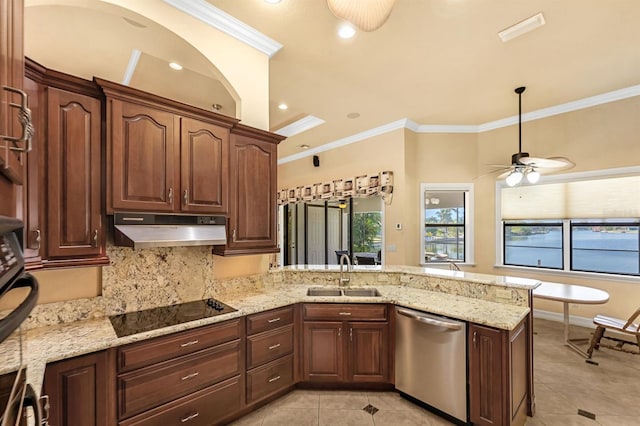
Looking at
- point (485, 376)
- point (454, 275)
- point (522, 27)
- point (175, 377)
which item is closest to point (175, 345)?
point (175, 377)

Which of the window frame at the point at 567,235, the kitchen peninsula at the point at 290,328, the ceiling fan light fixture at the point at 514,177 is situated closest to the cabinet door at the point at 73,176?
the kitchen peninsula at the point at 290,328

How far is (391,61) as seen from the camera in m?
3.21

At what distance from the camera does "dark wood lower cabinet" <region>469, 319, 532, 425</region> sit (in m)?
2.01

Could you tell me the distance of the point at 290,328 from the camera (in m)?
2.62

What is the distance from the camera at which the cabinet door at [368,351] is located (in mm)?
2658

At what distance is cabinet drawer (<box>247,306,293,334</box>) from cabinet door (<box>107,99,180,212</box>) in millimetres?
1103

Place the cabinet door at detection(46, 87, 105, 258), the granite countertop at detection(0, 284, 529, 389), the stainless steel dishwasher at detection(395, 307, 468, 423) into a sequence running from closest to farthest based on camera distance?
1. the granite countertop at detection(0, 284, 529, 389)
2. the cabinet door at detection(46, 87, 105, 258)
3. the stainless steel dishwasher at detection(395, 307, 468, 423)

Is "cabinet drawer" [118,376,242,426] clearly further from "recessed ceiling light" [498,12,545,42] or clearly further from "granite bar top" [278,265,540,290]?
"recessed ceiling light" [498,12,545,42]

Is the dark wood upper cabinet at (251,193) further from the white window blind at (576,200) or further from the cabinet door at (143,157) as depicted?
the white window blind at (576,200)

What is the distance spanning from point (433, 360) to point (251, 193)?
2.12 meters

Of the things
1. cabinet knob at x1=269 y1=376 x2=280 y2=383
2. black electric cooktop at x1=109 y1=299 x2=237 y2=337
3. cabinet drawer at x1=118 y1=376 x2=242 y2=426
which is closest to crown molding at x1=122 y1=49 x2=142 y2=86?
black electric cooktop at x1=109 y1=299 x2=237 y2=337

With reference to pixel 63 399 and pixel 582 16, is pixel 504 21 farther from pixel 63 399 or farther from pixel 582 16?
pixel 63 399

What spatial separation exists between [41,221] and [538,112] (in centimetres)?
619

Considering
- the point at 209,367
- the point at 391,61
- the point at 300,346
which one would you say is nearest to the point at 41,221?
the point at 209,367
